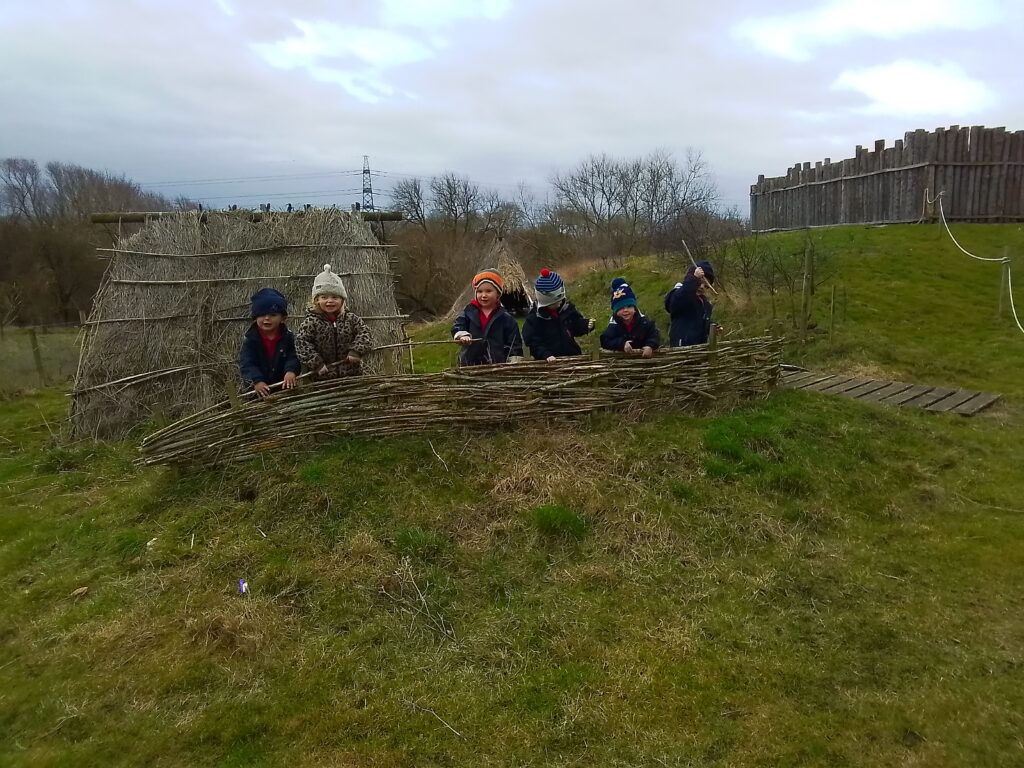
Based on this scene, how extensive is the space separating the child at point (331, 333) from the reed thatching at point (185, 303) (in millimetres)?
2202

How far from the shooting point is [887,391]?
21.8 feet

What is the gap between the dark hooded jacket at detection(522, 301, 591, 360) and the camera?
5305 mm

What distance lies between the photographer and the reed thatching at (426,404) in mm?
4305

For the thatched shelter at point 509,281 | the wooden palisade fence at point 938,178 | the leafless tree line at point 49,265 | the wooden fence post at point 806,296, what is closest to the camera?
the wooden fence post at point 806,296

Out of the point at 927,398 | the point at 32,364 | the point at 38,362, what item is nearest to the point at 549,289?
the point at 927,398

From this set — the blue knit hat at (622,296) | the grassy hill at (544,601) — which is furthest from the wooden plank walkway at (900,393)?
the blue knit hat at (622,296)

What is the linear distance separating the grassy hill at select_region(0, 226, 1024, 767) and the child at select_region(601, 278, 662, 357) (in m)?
0.74

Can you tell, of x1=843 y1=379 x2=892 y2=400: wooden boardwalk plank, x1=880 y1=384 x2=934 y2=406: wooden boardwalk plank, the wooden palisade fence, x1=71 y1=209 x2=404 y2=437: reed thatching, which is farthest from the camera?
the wooden palisade fence

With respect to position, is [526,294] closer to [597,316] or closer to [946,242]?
[597,316]

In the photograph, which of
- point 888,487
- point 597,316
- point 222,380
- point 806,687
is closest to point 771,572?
point 806,687

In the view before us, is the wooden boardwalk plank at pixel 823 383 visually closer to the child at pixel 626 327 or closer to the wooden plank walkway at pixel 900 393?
the wooden plank walkway at pixel 900 393

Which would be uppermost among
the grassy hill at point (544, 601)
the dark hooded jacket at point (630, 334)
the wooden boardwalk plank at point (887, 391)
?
the dark hooded jacket at point (630, 334)

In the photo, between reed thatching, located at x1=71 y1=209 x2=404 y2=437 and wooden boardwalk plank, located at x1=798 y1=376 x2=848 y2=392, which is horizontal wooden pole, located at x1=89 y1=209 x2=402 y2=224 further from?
wooden boardwalk plank, located at x1=798 y1=376 x2=848 y2=392

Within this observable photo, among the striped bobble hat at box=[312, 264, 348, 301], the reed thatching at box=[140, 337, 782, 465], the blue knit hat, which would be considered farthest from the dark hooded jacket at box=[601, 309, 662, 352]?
the striped bobble hat at box=[312, 264, 348, 301]
